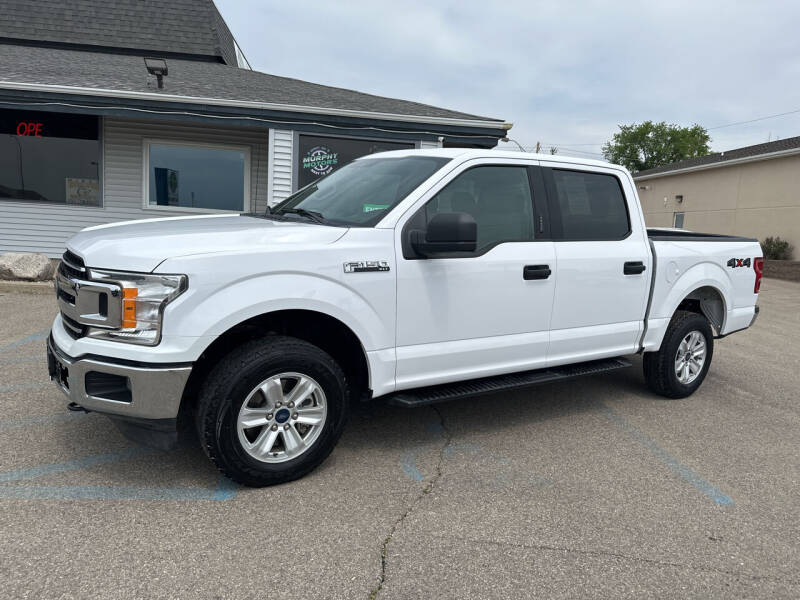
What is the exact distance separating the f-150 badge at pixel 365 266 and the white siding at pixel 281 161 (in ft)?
26.2

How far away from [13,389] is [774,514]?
5308 mm

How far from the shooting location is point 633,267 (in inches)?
182

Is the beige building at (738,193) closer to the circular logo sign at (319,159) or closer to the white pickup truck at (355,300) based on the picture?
the circular logo sign at (319,159)

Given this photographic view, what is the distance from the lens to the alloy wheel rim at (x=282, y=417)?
10.5 ft

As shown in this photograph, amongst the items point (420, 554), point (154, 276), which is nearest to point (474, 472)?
point (420, 554)

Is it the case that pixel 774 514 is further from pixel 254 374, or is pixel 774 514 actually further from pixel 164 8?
pixel 164 8

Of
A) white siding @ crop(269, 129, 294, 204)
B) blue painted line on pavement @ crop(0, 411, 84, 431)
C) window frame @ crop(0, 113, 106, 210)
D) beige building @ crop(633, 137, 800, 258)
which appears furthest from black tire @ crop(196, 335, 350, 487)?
beige building @ crop(633, 137, 800, 258)

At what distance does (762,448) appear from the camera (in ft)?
14.2

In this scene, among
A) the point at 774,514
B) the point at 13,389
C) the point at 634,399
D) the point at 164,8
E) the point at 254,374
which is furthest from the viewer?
the point at 164,8

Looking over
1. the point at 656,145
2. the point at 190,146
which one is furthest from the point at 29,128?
the point at 656,145

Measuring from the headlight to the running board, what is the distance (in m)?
1.47

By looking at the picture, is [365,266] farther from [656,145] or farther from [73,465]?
[656,145]

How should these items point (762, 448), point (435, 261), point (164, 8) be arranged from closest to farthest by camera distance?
point (435, 261)
point (762, 448)
point (164, 8)

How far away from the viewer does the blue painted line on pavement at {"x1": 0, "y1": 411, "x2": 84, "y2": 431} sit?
3.97 m
